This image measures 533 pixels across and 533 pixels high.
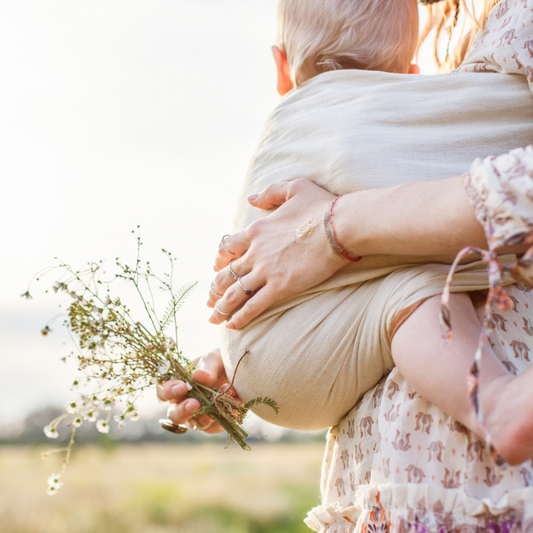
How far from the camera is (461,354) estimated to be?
91cm

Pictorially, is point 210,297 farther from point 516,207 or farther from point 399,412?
point 516,207

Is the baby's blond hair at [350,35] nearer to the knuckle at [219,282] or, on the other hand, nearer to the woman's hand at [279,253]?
the woman's hand at [279,253]

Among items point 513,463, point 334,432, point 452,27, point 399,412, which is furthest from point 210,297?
point 452,27

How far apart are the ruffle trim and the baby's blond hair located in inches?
43.4

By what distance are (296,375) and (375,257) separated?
306 millimetres

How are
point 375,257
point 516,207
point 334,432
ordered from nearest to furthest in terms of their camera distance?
point 516,207
point 375,257
point 334,432

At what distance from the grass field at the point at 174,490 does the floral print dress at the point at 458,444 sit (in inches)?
185

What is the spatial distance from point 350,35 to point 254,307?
818 mm

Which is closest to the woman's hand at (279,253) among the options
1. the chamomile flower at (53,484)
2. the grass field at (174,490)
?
the chamomile flower at (53,484)

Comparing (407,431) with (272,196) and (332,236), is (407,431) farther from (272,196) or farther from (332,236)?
(272,196)

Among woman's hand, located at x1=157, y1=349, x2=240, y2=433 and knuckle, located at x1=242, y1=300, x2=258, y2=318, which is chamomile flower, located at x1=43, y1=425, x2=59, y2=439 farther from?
knuckle, located at x1=242, y1=300, x2=258, y2=318

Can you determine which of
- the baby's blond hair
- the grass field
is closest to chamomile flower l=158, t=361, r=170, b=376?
the baby's blond hair

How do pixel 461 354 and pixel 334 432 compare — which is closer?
pixel 461 354

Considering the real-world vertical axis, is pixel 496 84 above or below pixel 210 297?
above
